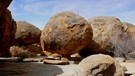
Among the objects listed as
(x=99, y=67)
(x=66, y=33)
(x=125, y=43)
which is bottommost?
(x=125, y=43)

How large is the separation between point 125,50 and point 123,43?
444mm

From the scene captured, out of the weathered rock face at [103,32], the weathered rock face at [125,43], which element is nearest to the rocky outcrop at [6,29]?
the weathered rock face at [103,32]

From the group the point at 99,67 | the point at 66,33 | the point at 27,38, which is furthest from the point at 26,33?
the point at 99,67

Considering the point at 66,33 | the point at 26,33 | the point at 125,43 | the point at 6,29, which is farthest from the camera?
the point at 26,33

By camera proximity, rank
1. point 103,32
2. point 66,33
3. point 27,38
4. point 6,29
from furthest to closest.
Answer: point 27,38 < point 103,32 < point 66,33 < point 6,29

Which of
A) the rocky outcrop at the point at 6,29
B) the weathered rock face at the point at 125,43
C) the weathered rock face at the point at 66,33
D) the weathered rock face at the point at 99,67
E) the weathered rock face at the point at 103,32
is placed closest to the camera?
the weathered rock face at the point at 99,67

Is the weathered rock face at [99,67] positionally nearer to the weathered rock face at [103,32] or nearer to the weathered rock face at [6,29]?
the weathered rock face at [6,29]

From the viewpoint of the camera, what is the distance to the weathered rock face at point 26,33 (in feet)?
61.2

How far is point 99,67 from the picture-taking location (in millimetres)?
8219

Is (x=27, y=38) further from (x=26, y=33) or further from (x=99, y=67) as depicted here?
(x=99, y=67)

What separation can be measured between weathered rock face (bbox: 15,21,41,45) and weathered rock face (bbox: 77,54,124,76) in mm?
10887

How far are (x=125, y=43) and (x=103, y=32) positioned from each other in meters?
1.40

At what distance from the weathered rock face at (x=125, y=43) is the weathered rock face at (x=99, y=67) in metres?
6.11

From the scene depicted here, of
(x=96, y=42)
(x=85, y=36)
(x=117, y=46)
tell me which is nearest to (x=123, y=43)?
(x=117, y=46)
